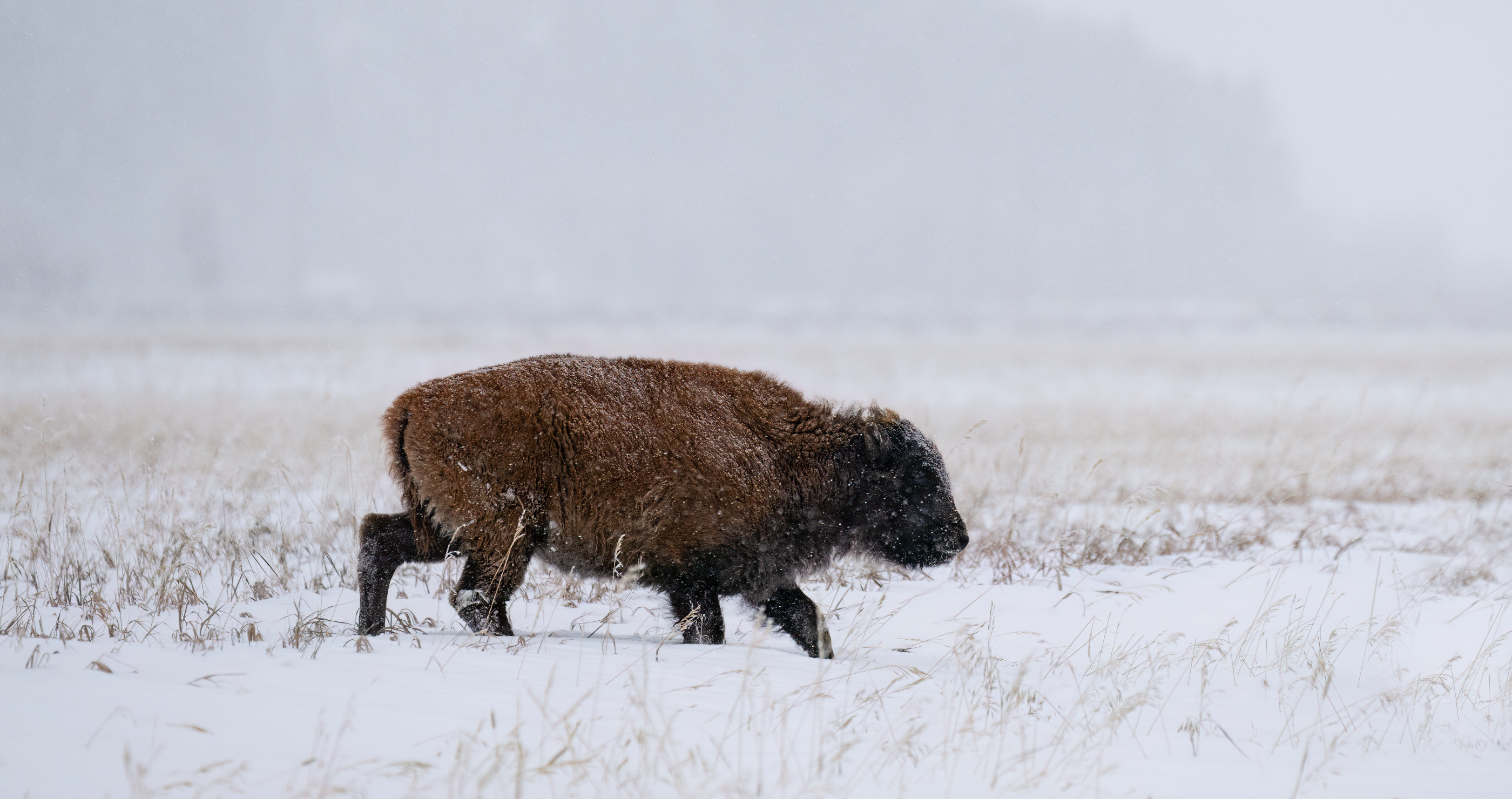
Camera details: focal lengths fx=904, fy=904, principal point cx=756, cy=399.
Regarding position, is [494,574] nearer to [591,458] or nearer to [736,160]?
[591,458]

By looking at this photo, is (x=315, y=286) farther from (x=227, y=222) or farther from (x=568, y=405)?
(x=568, y=405)

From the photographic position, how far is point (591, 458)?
165 inches

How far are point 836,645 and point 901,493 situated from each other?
2.85ft

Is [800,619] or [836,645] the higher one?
[800,619]

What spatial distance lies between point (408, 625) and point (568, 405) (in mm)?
Answer: 1201

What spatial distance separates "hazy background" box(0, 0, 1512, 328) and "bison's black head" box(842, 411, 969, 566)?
88.4 ft

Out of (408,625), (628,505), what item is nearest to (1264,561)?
(628,505)

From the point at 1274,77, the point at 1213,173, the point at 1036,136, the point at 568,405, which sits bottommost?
the point at 568,405

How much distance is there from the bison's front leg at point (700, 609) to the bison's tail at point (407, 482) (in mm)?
1170

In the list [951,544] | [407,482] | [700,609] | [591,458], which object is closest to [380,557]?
[407,482]

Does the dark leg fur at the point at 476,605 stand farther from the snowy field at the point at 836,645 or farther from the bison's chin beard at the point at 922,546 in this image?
the bison's chin beard at the point at 922,546

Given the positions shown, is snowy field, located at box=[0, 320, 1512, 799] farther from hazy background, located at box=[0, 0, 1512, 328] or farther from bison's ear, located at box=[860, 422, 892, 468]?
hazy background, located at box=[0, 0, 1512, 328]

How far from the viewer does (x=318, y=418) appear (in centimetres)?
1198

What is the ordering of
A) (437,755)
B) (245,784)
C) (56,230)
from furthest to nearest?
(56,230) < (437,755) < (245,784)
